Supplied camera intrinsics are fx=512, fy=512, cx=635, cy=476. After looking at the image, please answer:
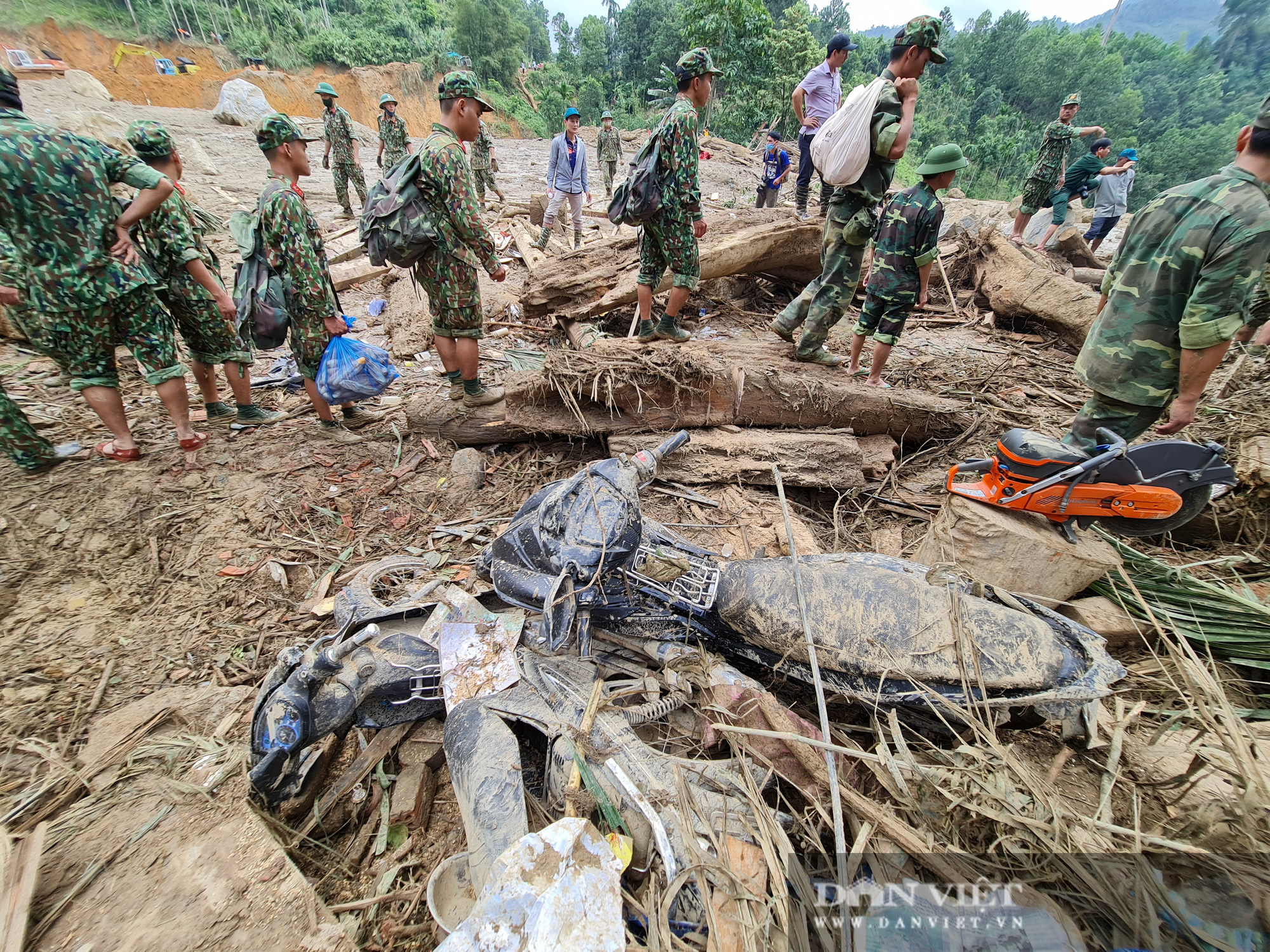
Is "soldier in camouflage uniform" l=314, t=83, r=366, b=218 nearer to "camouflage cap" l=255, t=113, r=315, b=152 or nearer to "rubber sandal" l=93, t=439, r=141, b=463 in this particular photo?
"camouflage cap" l=255, t=113, r=315, b=152

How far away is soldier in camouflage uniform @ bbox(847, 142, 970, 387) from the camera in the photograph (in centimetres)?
369

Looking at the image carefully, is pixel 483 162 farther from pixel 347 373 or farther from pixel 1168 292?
pixel 1168 292

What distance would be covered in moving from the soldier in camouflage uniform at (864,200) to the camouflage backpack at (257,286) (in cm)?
396

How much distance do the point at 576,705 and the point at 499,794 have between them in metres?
0.33

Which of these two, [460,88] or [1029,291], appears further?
[1029,291]

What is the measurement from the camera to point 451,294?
150 inches

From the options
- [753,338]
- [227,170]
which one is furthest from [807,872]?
[227,170]

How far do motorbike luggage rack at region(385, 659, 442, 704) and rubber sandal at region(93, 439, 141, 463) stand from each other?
316 cm

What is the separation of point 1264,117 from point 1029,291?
14.4 ft

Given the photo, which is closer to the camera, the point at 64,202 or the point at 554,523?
Answer: the point at 554,523

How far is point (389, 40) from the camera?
2847 centimetres

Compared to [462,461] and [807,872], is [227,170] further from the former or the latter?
[807,872]

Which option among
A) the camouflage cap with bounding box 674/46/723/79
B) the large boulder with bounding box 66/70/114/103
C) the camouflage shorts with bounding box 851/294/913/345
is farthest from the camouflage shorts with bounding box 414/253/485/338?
the large boulder with bounding box 66/70/114/103

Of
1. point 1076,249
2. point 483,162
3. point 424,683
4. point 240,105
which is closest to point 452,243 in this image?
point 424,683
